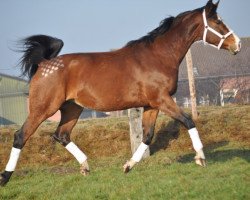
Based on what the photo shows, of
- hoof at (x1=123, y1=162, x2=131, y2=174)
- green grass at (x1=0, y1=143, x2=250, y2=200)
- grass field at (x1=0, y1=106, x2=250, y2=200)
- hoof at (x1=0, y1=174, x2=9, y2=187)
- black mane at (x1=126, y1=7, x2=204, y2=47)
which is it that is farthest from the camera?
→ black mane at (x1=126, y1=7, x2=204, y2=47)

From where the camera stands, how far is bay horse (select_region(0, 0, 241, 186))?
8359 mm

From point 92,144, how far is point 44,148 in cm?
134

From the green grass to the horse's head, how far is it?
90.8 inches

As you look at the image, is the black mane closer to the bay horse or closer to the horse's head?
the bay horse

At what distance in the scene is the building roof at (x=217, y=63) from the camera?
2590 cm

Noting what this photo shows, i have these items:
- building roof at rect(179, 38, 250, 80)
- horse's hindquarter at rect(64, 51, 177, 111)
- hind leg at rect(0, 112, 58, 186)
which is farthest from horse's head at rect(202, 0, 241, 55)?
building roof at rect(179, 38, 250, 80)

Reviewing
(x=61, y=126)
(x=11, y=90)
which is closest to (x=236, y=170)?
(x=61, y=126)

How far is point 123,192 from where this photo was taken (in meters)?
6.83

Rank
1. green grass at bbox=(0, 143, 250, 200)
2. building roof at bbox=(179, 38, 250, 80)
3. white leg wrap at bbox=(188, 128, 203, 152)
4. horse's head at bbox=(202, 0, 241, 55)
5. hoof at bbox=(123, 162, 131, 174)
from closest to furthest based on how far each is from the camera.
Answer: green grass at bbox=(0, 143, 250, 200)
white leg wrap at bbox=(188, 128, 203, 152)
hoof at bbox=(123, 162, 131, 174)
horse's head at bbox=(202, 0, 241, 55)
building roof at bbox=(179, 38, 250, 80)

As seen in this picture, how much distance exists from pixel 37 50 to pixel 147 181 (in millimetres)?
3411

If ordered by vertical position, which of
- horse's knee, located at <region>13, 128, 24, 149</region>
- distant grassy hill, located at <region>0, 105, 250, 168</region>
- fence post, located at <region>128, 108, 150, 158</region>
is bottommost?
distant grassy hill, located at <region>0, 105, 250, 168</region>

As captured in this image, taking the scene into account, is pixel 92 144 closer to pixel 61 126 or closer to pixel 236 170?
pixel 61 126

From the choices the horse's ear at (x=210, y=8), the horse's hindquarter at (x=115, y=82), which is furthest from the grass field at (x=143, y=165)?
the horse's ear at (x=210, y=8)

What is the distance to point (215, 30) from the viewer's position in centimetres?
866
